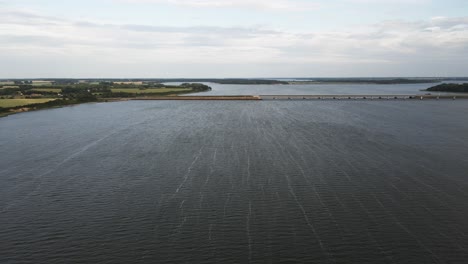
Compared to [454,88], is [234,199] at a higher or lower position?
lower

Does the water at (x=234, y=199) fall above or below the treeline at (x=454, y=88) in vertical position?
below

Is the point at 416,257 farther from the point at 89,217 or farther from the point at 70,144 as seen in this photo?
the point at 70,144

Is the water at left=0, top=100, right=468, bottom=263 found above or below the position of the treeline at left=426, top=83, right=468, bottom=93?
below

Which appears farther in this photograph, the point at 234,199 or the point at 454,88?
the point at 454,88

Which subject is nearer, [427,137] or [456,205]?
[456,205]

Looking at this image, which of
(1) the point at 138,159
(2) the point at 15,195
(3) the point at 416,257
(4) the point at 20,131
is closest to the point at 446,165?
(3) the point at 416,257

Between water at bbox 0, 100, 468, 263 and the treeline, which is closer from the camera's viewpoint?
water at bbox 0, 100, 468, 263

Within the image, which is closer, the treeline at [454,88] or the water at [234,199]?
the water at [234,199]

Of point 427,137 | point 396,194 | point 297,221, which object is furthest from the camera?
point 427,137
